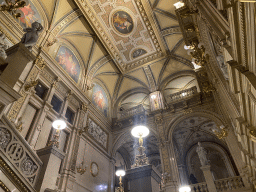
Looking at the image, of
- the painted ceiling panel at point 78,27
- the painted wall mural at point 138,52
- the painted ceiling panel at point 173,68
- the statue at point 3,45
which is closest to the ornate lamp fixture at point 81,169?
the statue at point 3,45

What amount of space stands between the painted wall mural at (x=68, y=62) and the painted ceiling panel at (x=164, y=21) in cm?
609

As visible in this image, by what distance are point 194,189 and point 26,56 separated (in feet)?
31.5

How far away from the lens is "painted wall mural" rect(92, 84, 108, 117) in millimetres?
13820

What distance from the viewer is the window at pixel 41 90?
30.3ft

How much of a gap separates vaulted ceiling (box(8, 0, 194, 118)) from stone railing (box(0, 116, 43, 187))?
782 centimetres

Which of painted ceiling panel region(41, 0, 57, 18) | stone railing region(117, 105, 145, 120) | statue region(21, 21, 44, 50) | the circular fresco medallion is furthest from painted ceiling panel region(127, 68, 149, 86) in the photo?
statue region(21, 21, 44, 50)

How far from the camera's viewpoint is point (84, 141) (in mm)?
10961

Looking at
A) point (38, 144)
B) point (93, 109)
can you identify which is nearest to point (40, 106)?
point (38, 144)

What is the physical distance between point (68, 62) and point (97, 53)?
8.32 feet

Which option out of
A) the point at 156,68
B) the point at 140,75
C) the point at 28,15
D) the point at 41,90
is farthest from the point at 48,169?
the point at 156,68

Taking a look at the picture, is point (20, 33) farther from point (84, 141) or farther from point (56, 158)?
point (56, 158)

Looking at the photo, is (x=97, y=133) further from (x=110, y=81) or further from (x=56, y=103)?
(x=110, y=81)

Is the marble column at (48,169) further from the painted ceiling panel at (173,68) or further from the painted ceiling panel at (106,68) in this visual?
the painted ceiling panel at (173,68)

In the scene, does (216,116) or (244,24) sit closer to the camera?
(244,24)
